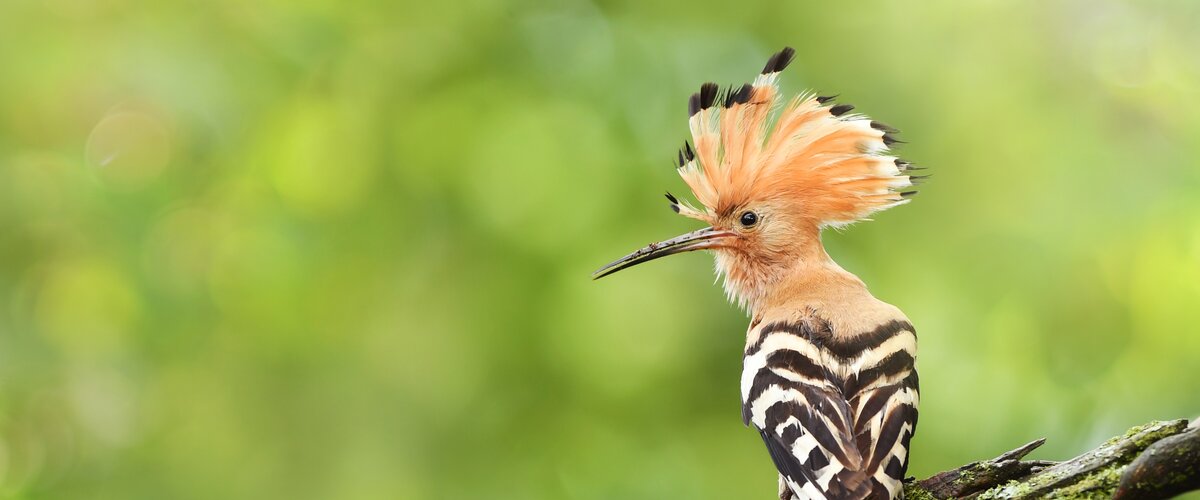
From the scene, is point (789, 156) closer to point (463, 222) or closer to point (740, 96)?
point (740, 96)

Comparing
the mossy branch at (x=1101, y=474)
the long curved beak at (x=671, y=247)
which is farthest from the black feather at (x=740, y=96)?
the mossy branch at (x=1101, y=474)

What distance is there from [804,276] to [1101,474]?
89 cm

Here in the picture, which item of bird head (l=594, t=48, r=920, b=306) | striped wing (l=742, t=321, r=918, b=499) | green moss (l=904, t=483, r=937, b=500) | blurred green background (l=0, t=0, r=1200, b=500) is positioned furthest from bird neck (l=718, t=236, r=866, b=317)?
blurred green background (l=0, t=0, r=1200, b=500)

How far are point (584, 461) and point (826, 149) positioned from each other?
→ 1.29m

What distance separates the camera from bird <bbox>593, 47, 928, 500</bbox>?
1.83 m

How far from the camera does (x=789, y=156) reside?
2.37m

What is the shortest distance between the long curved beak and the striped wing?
405 mm

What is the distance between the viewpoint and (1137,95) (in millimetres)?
3217

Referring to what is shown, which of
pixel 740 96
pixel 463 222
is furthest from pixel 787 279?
pixel 463 222

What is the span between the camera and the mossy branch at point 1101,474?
4.46 feet

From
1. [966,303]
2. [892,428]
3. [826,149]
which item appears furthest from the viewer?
[966,303]

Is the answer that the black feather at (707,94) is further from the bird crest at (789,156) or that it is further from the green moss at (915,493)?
the green moss at (915,493)

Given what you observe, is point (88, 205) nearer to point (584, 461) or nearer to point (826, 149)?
point (584, 461)

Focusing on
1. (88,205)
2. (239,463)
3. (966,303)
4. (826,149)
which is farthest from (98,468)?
(966,303)
